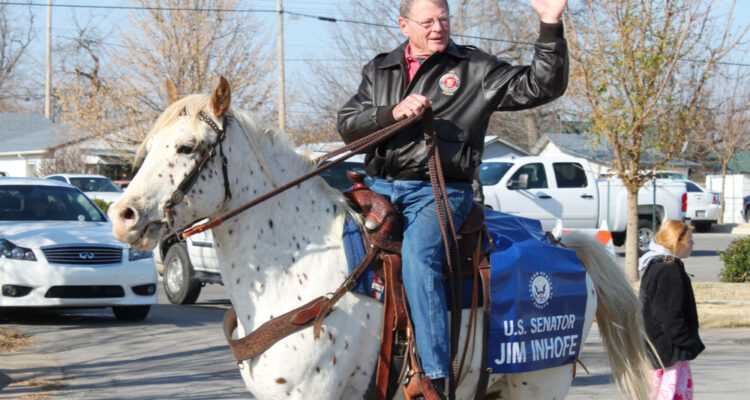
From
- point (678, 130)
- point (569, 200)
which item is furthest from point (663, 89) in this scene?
point (569, 200)

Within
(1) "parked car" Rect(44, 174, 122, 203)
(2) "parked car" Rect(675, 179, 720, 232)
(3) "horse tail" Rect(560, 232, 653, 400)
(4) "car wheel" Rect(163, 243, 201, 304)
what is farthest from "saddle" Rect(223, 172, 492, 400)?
(2) "parked car" Rect(675, 179, 720, 232)

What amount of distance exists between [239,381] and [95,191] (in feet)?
65.0

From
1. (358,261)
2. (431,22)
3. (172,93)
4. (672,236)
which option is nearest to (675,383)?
(672,236)

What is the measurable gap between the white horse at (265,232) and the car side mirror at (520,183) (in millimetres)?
12967

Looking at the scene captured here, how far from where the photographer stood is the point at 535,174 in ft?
59.7

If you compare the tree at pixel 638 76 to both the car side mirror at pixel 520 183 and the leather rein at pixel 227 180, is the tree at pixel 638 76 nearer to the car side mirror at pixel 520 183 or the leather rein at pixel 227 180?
the car side mirror at pixel 520 183

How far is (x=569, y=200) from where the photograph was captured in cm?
1827

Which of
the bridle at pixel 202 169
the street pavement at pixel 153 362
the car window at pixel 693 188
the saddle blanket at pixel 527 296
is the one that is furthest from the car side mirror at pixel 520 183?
the car window at pixel 693 188

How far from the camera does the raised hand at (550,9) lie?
3676 mm

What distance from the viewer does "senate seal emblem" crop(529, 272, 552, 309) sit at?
423 cm

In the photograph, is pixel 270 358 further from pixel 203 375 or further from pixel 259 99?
pixel 259 99

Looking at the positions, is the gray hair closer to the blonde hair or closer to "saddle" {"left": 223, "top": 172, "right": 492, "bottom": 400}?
→ "saddle" {"left": 223, "top": 172, "right": 492, "bottom": 400}

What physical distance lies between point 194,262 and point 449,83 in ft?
28.3

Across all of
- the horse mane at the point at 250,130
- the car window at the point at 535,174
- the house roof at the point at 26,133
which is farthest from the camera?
the house roof at the point at 26,133
